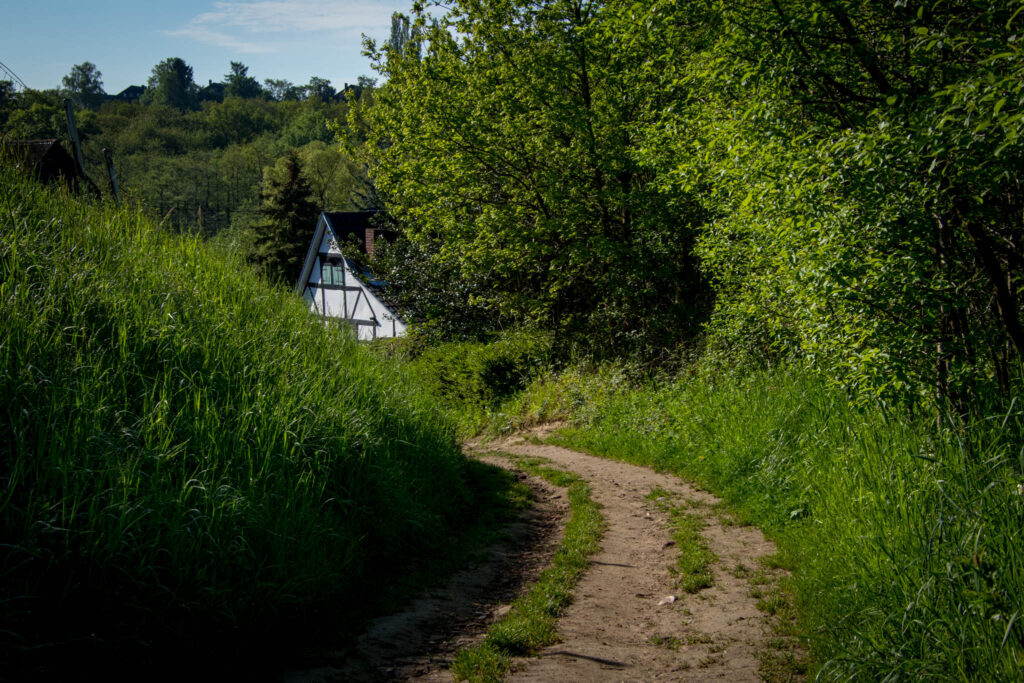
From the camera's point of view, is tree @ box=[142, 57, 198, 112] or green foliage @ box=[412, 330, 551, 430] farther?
tree @ box=[142, 57, 198, 112]

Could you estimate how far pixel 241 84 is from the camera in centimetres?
18588

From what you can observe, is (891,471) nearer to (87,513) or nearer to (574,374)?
(87,513)

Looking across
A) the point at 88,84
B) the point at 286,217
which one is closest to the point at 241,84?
the point at 88,84

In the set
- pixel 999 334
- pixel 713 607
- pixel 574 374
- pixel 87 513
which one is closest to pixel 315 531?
pixel 87 513

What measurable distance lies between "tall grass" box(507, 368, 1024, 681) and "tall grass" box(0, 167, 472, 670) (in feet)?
11.1

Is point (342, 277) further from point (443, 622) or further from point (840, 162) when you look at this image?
point (443, 622)

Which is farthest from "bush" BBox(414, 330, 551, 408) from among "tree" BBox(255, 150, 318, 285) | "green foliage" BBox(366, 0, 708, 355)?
"tree" BBox(255, 150, 318, 285)

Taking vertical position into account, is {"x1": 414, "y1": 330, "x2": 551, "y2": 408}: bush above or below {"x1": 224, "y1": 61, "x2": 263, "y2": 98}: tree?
below

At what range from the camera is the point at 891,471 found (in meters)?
5.30

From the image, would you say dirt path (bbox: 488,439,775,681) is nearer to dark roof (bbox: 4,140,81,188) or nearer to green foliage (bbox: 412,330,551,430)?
dark roof (bbox: 4,140,81,188)

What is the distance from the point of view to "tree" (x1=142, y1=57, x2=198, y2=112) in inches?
6230

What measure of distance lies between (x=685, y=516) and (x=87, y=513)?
6074 mm

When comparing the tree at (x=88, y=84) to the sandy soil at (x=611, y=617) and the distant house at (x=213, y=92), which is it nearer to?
the distant house at (x=213, y=92)

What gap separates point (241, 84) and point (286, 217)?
17388 cm
